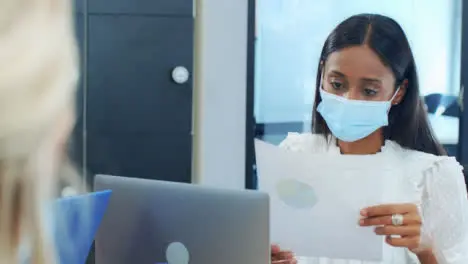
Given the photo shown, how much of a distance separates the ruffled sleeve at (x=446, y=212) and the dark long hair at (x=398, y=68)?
0.10m

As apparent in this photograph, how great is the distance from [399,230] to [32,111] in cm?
111

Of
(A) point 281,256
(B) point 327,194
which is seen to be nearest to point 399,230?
(B) point 327,194

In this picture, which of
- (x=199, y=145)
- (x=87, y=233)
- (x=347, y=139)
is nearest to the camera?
(x=87, y=233)

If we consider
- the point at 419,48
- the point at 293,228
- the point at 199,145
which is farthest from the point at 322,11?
the point at 293,228

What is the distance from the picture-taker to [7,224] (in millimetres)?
548

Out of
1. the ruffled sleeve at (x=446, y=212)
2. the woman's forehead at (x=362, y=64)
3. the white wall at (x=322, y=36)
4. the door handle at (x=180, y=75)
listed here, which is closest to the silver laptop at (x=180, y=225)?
the ruffled sleeve at (x=446, y=212)

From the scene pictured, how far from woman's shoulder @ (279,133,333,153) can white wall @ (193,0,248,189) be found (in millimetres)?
976

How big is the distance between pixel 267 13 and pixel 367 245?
5.43 ft

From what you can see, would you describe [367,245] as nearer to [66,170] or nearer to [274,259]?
[274,259]

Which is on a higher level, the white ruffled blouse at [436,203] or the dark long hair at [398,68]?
the dark long hair at [398,68]

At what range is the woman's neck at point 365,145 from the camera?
179 cm

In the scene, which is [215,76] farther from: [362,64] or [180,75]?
[362,64]

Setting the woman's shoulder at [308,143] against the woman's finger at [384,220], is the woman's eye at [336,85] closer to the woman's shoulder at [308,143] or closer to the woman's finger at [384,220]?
the woman's shoulder at [308,143]

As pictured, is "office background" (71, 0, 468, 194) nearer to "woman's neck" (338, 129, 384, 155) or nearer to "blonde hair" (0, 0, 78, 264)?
"woman's neck" (338, 129, 384, 155)
